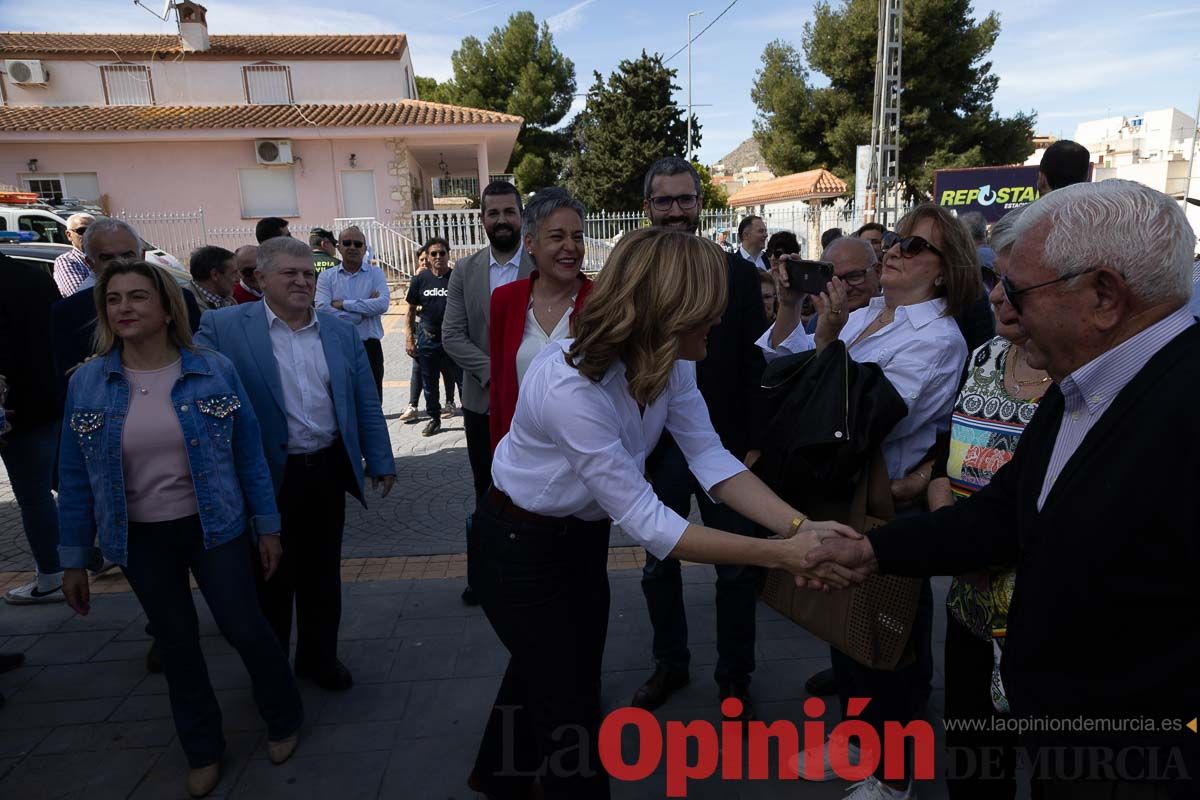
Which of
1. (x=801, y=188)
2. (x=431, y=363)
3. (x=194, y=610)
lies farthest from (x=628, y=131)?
(x=194, y=610)

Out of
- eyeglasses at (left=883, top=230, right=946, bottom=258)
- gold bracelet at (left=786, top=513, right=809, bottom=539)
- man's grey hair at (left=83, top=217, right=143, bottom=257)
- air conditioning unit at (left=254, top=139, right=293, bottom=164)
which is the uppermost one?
air conditioning unit at (left=254, top=139, right=293, bottom=164)

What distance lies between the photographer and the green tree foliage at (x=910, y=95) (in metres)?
26.3

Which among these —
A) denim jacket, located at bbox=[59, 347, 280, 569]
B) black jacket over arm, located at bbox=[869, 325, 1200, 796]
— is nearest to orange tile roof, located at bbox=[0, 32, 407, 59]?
denim jacket, located at bbox=[59, 347, 280, 569]

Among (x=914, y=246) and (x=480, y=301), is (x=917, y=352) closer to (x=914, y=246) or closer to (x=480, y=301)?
(x=914, y=246)

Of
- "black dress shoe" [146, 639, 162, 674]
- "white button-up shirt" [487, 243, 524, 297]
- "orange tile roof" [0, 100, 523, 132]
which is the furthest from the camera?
"orange tile roof" [0, 100, 523, 132]

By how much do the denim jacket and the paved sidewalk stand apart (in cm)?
94

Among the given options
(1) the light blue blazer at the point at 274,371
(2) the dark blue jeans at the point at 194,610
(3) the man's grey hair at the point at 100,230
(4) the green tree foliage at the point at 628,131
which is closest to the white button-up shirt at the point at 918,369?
(1) the light blue blazer at the point at 274,371

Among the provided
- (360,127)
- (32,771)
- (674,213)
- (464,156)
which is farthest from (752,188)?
(32,771)

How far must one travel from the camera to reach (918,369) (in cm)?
246

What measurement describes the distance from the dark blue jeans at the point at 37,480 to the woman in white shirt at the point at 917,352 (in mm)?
4261

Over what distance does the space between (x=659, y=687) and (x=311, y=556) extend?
1717 mm

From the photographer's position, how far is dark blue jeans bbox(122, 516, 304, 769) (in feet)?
8.77

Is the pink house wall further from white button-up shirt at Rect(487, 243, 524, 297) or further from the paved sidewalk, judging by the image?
the paved sidewalk

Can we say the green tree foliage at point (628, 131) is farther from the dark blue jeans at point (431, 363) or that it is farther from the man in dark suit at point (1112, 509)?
the man in dark suit at point (1112, 509)
